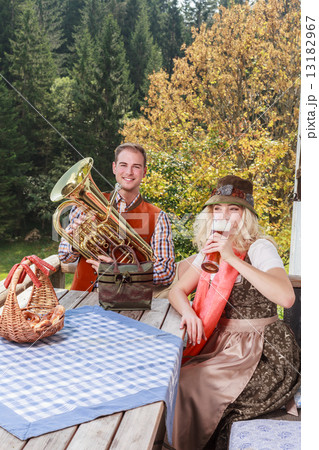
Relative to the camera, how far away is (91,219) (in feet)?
5.97

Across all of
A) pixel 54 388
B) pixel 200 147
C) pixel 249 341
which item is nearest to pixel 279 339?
pixel 249 341

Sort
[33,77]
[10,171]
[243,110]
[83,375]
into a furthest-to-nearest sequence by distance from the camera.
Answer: [33,77] → [10,171] → [243,110] → [83,375]

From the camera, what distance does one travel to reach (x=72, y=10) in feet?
39.7

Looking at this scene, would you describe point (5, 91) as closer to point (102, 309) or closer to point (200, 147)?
point (200, 147)

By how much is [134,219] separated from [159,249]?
0.73 feet

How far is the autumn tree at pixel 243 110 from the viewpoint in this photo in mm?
5685

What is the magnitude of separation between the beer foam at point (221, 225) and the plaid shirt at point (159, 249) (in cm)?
43

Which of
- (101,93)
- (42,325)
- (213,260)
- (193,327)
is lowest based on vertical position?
(193,327)

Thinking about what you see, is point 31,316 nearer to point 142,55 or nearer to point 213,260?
point 213,260

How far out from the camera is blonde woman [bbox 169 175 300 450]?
1598 mm

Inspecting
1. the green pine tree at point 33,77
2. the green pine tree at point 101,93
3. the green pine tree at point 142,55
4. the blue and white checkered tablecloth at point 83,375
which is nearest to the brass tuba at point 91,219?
the blue and white checkered tablecloth at point 83,375

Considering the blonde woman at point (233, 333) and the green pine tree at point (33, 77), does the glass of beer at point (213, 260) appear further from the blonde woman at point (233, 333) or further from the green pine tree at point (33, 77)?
the green pine tree at point (33, 77)

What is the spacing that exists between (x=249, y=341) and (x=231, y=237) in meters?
0.39

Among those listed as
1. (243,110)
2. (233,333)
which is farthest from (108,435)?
(243,110)
